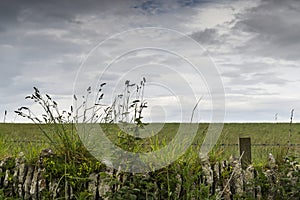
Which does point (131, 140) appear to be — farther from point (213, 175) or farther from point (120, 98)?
point (213, 175)

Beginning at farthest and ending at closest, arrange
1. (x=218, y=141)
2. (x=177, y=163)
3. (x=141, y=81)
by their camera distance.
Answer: (x=218, y=141) < (x=141, y=81) < (x=177, y=163)

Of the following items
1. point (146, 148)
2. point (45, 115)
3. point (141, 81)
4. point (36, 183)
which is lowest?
point (36, 183)

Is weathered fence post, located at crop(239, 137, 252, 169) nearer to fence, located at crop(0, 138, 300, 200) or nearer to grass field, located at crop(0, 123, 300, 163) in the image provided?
grass field, located at crop(0, 123, 300, 163)

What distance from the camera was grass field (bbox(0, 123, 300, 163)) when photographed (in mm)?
6543

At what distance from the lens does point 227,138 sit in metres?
10.1

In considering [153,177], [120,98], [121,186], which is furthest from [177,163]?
[120,98]

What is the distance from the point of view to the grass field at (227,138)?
654 centimetres

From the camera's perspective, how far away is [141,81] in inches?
247

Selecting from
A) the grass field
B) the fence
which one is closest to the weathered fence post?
the grass field

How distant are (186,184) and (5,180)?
2.52 m

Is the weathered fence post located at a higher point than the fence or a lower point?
higher

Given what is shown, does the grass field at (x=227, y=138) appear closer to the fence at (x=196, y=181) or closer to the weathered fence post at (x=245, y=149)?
the weathered fence post at (x=245, y=149)

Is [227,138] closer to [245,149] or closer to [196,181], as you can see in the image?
[245,149]

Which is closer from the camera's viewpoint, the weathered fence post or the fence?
the fence
